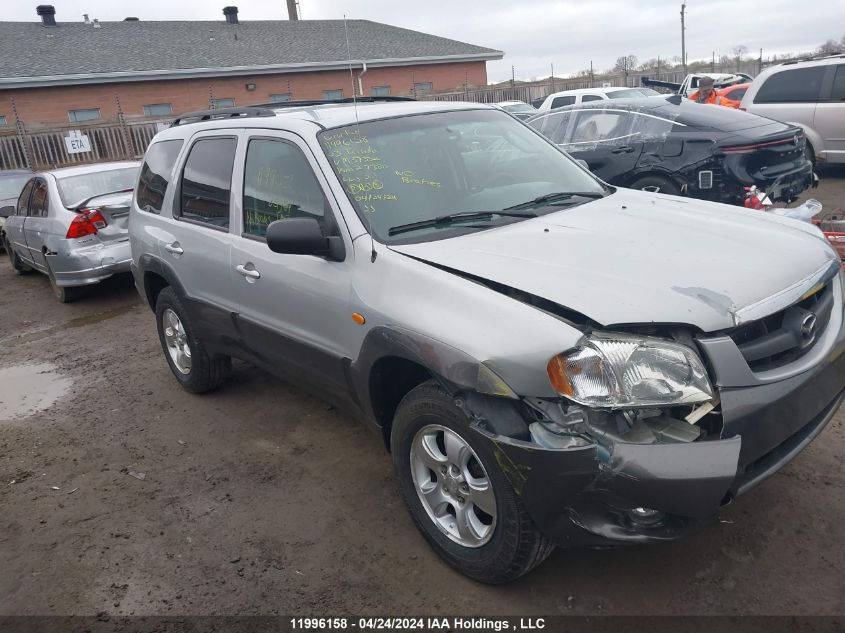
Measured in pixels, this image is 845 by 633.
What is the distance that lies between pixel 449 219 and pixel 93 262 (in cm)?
616

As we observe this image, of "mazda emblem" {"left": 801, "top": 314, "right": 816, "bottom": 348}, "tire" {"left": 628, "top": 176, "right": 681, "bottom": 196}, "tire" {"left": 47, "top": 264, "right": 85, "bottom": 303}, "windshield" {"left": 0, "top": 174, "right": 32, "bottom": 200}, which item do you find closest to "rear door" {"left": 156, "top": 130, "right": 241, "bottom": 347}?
"mazda emblem" {"left": 801, "top": 314, "right": 816, "bottom": 348}

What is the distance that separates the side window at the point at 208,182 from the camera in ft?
13.3

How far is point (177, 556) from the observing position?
3.23 meters

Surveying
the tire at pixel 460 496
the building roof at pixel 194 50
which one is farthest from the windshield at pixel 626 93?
the tire at pixel 460 496

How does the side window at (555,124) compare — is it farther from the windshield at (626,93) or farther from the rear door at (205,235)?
the windshield at (626,93)

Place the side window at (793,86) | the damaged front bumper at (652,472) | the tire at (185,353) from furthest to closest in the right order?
the side window at (793,86), the tire at (185,353), the damaged front bumper at (652,472)

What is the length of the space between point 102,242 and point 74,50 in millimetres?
21470

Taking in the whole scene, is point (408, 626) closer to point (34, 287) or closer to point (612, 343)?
point (612, 343)

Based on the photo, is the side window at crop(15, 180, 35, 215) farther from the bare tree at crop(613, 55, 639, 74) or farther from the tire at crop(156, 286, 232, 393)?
the bare tree at crop(613, 55, 639, 74)

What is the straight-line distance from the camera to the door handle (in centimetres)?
374

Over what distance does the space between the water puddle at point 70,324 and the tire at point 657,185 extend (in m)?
6.19

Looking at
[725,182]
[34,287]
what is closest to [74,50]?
[34,287]

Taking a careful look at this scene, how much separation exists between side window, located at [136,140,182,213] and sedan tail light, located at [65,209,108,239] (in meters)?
3.12

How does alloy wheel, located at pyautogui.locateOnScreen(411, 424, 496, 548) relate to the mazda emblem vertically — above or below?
below
